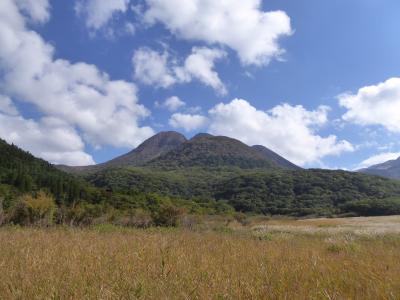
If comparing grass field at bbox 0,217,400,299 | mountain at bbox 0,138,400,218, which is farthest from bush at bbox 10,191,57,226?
mountain at bbox 0,138,400,218

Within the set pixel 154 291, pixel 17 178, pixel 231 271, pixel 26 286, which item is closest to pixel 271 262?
pixel 231 271

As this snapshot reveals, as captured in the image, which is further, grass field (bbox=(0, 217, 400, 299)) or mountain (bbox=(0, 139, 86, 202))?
mountain (bbox=(0, 139, 86, 202))

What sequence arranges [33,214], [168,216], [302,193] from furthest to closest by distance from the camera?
[302,193]
[168,216]
[33,214]

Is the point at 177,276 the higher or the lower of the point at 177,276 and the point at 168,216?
the lower

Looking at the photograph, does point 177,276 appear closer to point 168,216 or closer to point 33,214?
point 33,214

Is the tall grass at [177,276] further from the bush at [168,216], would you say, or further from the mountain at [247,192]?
the mountain at [247,192]

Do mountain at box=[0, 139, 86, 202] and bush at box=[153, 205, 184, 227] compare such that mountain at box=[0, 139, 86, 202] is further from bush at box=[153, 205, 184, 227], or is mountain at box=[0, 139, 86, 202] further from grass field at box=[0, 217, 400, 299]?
grass field at box=[0, 217, 400, 299]

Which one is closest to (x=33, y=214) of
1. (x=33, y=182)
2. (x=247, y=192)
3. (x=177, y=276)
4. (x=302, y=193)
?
A: (x=177, y=276)

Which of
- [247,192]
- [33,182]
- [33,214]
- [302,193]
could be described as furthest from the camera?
[302,193]

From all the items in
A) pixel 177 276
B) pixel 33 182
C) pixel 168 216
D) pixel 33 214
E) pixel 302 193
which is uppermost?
pixel 302 193

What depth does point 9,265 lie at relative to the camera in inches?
149

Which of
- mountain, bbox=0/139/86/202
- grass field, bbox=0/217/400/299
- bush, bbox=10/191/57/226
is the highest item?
mountain, bbox=0/139/86/202

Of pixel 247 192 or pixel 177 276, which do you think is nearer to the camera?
pixel 177 276

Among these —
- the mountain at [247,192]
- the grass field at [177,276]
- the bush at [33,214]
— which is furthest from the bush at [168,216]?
the grass field at [177,276]
